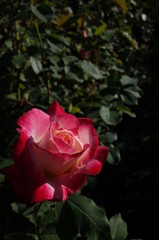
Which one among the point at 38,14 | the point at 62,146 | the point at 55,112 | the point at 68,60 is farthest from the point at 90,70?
the point at 62,146

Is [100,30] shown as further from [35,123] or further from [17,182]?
[17,182]

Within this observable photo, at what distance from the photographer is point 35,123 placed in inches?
24.8

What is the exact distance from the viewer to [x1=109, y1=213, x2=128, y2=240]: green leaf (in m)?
0.87

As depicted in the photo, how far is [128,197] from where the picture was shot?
2729 millimetres

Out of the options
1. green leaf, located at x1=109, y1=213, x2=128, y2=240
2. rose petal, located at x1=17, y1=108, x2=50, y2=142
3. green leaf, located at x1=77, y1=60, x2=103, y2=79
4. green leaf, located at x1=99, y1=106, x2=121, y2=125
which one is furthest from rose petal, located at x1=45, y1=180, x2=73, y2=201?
green leaf, located at x1=77, y1=60, x2=103, y2=79

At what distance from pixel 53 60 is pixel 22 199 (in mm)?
803

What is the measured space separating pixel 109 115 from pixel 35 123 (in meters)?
0.62

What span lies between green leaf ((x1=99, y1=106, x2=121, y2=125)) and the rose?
19.8 inches

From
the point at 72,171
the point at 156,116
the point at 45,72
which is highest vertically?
the point at 72,171

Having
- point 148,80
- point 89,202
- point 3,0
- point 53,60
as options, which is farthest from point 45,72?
point 148,80

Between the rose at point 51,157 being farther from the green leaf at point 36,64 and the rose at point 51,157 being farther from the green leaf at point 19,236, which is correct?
the green leaf at point 36,64

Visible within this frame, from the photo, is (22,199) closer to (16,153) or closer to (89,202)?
(16,153)

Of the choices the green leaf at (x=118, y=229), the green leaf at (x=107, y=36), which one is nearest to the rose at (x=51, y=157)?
the green leaf at (x=118, y=229)

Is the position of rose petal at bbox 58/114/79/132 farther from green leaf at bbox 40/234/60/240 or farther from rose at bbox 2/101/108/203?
green leaf at bbox 40/234/60/240
